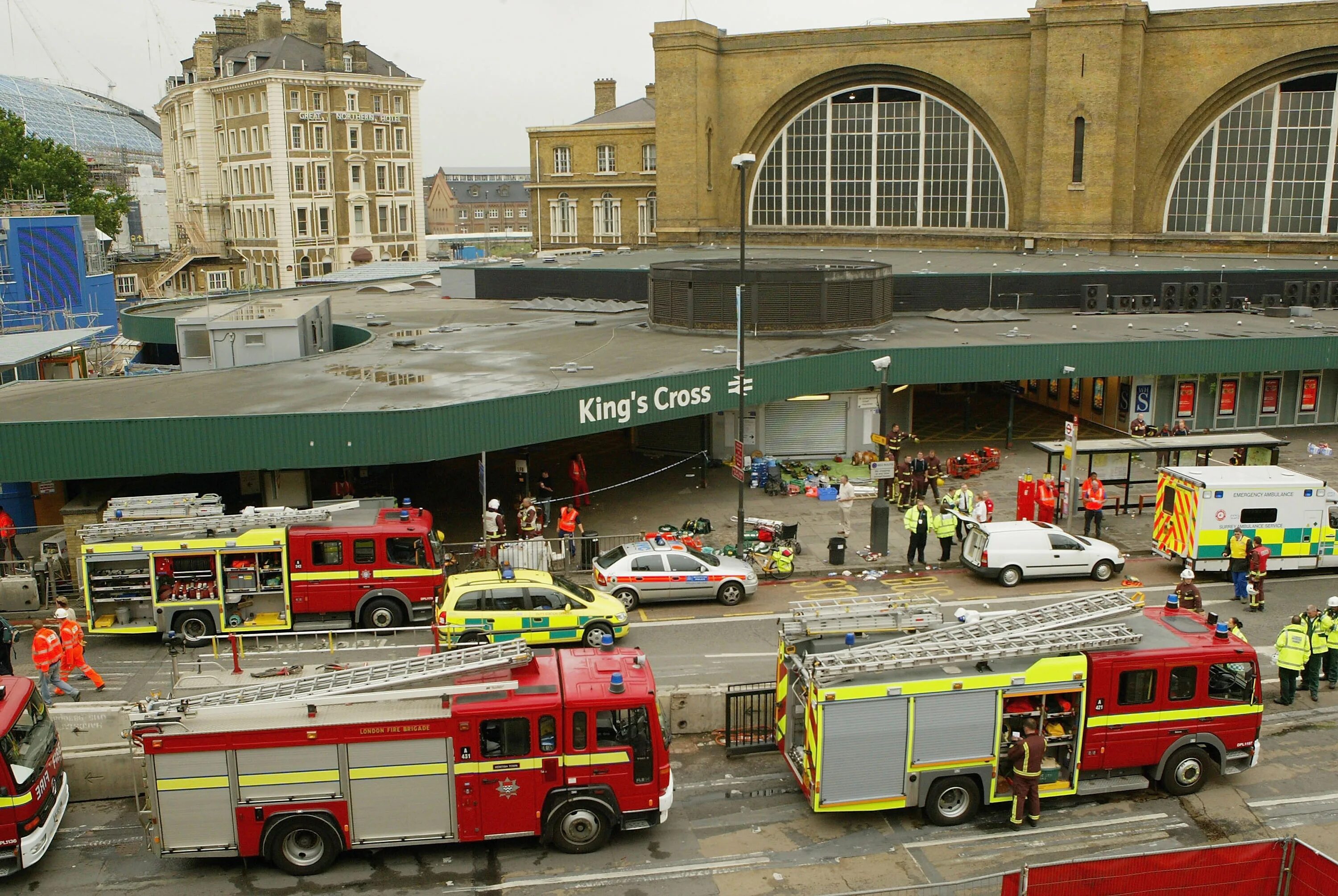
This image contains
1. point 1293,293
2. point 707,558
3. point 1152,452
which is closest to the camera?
point 707,558

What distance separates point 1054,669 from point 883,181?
50.7 meters

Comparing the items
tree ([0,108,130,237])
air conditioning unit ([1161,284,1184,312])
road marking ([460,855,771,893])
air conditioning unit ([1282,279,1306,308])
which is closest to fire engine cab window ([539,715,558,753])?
road marking ([460,855,771,893])

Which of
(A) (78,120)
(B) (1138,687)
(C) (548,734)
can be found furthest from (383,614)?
(A) (78,120)

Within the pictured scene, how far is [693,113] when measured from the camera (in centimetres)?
6244

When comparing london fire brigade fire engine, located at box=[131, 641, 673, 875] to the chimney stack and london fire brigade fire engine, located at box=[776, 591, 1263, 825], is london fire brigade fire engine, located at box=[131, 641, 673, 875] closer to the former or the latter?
london fire brigade fire engine, located at box=[776, 591, 1263, 825]

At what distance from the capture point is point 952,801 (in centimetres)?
1403

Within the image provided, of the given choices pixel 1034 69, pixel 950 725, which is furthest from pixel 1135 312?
pixel 950 725

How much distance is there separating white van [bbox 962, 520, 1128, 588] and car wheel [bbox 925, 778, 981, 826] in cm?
1020

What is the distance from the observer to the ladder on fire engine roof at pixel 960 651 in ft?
43.5

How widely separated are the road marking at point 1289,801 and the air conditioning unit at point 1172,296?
112 feet

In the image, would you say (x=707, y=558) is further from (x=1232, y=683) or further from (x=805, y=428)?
(x=805, y=428)

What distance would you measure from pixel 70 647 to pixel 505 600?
6891 mm

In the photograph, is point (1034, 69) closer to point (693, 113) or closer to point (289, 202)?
point (693, 113)

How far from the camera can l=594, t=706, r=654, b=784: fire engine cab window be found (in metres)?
13.1
